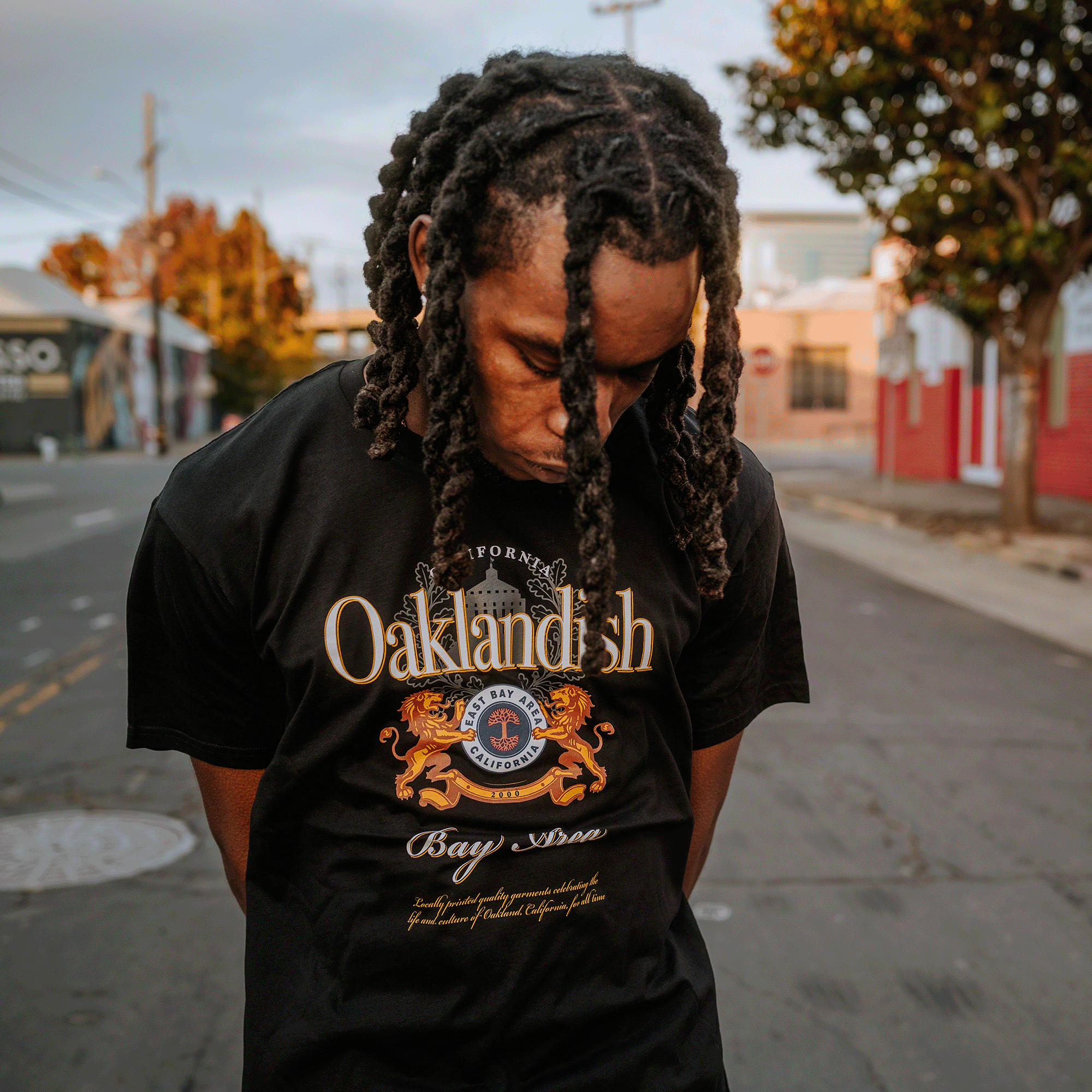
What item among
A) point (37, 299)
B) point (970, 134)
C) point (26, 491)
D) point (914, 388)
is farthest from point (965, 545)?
point (37, 299)

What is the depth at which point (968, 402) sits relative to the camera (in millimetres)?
21219

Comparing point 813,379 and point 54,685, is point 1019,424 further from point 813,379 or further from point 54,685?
point 813,379

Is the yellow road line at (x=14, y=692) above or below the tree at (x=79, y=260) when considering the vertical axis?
below

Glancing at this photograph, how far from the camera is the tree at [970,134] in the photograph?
11438 mm

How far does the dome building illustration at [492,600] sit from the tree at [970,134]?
447 inches

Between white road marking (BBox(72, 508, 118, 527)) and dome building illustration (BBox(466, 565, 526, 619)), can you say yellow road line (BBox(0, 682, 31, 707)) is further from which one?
white road marking (BBox(72, 508, 118, 527))

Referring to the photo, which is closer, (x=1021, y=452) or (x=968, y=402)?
(x=1021, y=452)

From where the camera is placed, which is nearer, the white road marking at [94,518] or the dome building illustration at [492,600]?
the dome building illustration at [492,600]

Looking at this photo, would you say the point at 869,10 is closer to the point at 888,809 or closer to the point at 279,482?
the point at 888,809

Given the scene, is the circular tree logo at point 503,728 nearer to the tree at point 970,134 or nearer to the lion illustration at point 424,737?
the lion illustration at point 424,737

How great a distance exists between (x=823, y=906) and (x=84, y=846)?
275cm

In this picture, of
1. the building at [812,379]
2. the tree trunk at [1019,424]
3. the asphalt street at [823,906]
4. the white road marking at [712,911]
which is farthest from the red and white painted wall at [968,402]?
the white road marking at [712,911]

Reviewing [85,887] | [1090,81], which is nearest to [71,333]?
[1090,81]

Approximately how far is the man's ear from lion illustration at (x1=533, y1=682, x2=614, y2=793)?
0.53 metres
